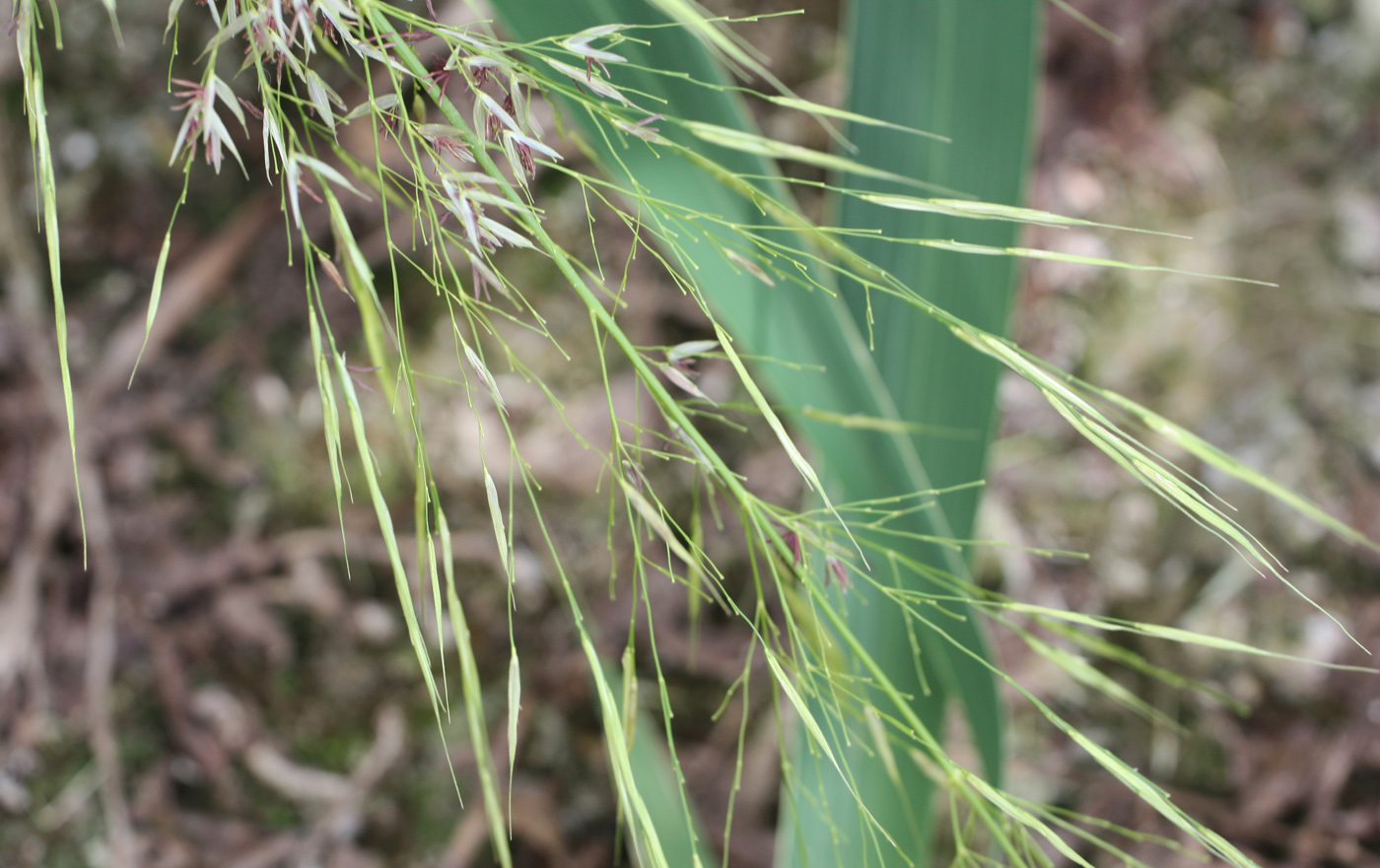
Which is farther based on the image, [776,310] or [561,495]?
[561,495]

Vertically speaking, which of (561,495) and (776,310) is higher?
(776,310)

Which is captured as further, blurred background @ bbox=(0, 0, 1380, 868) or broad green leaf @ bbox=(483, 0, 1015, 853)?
blurred background @ bbox=(0, 0, 1380, 868)

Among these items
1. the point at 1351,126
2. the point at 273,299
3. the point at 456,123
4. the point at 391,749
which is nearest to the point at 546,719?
the point at 391,749

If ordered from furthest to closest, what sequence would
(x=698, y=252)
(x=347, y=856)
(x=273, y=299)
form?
1. (x=273, y=299)
2. (x=347, y=856)
3. (x=698, y=252)

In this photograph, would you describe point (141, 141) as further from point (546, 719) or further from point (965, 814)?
point (965, 814)

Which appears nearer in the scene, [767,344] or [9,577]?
[767,344]

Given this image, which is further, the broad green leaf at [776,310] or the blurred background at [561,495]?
the blurred background at [561,495]

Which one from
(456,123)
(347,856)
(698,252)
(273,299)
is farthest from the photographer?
(273,299)

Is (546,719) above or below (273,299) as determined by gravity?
below
